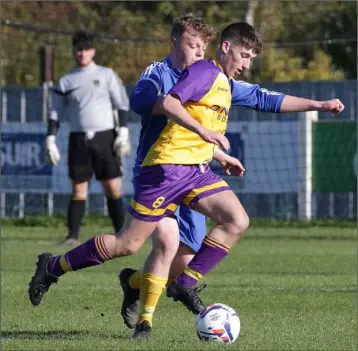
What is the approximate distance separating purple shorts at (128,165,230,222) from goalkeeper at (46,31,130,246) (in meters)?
6.64

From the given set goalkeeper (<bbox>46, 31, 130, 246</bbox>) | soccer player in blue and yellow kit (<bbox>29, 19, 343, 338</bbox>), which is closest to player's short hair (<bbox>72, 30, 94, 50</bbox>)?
goalkeeper (<bbox>46, 31, 130, 246</bbox>)

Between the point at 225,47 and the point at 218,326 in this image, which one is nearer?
the point at 218,326

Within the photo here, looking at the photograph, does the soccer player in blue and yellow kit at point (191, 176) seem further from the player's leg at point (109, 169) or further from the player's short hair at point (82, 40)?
the player's leg at point (109, 169)

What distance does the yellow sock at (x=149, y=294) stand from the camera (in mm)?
6672

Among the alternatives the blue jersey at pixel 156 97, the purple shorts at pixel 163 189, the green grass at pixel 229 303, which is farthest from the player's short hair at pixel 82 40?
the purple shorts at pixel 163 189

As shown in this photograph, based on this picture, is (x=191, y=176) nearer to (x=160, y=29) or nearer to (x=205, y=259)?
(x=205, y=259)

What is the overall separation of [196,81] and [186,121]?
32 centimetres

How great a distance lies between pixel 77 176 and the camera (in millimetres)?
13516

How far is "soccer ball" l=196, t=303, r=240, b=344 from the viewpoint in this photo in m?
6.42

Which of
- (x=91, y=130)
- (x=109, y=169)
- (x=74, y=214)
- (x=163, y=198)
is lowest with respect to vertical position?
(x=74, y=214)

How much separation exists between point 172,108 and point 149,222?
0.67 m

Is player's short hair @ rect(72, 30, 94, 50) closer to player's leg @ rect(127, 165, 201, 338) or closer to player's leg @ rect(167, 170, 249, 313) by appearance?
player's leg @ rect(167, 170, 249, 313)

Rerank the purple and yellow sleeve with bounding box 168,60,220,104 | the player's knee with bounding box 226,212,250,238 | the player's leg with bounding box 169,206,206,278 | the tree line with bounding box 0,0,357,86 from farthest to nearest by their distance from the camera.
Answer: the tree line with bounding box 0,0,357,86, the player's leg with bounding box 169,206,206,278, the player's knee with bounding box 226,212,250,238, the purple and yellow sleeve with bounding box 168,60,220,104

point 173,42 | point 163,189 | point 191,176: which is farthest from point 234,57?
point 163,189
